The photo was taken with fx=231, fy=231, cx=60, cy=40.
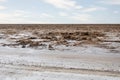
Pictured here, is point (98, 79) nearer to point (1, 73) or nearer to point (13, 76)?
point (13, 76)

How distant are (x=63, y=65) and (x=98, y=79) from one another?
7.91ft

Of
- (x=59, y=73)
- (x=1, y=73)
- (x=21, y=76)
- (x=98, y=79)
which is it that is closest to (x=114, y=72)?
A: (x=98, y=79)

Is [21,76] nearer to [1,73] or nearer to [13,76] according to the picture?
[13,76]

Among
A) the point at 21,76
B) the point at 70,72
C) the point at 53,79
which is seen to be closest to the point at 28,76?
→ the point at 21,76

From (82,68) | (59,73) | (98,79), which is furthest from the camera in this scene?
(82,68)

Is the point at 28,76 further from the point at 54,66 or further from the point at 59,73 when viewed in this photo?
the point at 54,66

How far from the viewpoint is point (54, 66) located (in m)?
9.49

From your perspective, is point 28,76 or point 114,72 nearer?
point 28,76

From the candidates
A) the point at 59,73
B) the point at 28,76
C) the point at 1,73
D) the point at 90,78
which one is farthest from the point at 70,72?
the point at 1,73

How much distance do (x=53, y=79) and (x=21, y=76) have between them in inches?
46.7

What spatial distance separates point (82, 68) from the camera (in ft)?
30.1

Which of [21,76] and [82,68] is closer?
[21,76]

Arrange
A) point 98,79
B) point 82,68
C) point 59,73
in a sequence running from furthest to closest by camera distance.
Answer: point 82,68, point 59,73, point 98,79

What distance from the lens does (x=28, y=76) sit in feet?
26.2
